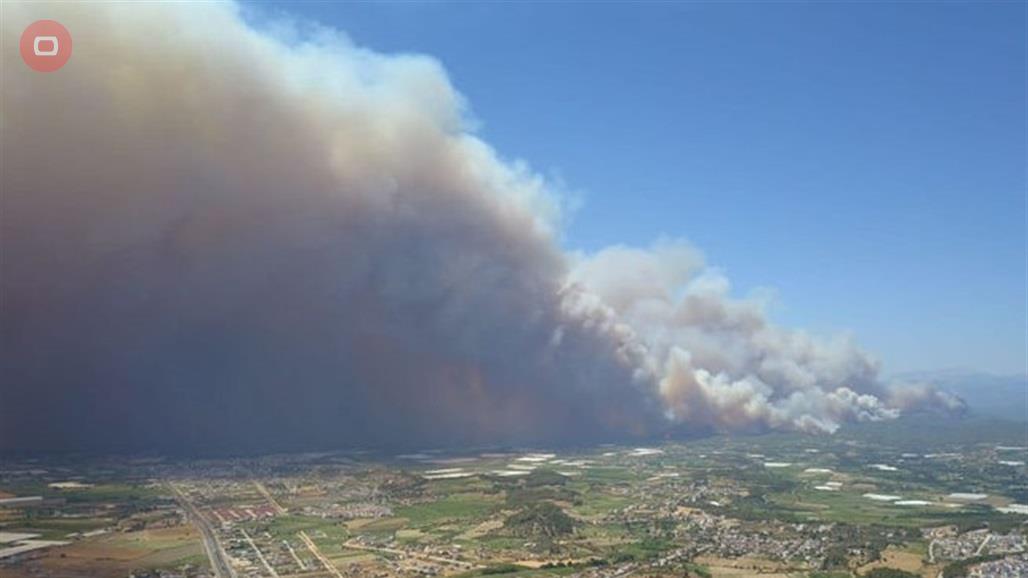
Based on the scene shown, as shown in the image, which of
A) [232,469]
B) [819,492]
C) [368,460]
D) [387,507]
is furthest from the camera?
[368,460]

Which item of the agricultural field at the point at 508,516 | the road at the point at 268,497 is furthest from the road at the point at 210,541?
the road at the point at 268,497

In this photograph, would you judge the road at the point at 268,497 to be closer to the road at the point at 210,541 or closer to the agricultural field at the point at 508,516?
the agricultural field at the point at 508,516

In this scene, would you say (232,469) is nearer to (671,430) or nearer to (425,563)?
(425,563)

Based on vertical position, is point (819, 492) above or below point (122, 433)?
below

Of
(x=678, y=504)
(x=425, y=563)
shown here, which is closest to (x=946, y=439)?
(x=678, y=504)

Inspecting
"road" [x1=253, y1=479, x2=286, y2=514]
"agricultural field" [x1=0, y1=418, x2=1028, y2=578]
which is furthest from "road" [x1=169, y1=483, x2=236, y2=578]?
"road" [x1=253, y1=479, x2=286, y2=514]

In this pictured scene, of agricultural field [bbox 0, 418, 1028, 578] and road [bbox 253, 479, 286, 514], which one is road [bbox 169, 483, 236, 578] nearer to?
agricultural field [bbox 0, 418, 1028, 578]

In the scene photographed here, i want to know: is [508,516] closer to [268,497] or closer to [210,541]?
[268,497]

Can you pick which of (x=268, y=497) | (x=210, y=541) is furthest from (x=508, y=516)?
(x=210, y=541)
